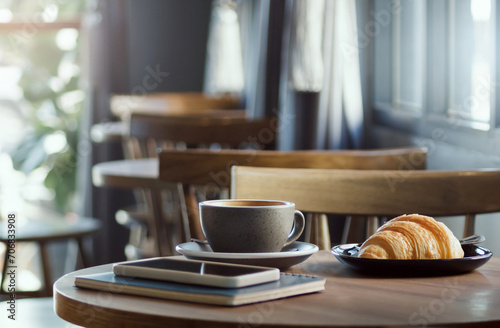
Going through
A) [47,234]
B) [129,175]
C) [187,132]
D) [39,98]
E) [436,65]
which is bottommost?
[47,234]

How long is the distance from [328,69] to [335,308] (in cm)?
225

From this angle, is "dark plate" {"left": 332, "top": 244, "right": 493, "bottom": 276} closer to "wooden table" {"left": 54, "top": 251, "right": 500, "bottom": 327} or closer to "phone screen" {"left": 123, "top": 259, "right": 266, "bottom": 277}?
"wooden table" {"left": 54, "top": 251, "right": 500, "bottom": 327}

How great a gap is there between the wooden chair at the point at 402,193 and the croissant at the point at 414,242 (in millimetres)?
364

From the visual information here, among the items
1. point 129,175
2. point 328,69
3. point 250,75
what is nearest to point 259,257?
point 129,175

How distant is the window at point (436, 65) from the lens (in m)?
2.05

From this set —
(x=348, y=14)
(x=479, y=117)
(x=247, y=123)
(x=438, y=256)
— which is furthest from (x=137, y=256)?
(x=438, y=256)

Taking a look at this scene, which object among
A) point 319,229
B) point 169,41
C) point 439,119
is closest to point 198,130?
point 439,119

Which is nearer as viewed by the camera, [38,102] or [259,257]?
[259,257]

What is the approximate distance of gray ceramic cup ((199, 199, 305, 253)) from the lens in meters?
0.89

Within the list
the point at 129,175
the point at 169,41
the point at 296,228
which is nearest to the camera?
the point at 296,228

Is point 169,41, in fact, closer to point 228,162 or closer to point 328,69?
point 328,69

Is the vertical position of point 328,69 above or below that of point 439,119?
above

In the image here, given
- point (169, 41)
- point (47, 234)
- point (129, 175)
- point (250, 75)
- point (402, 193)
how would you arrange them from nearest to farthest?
point (402, 193)
point (129, 175)
point (47, 234)
point (250, 75)
point (169, 41)

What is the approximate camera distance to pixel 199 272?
0.77m
